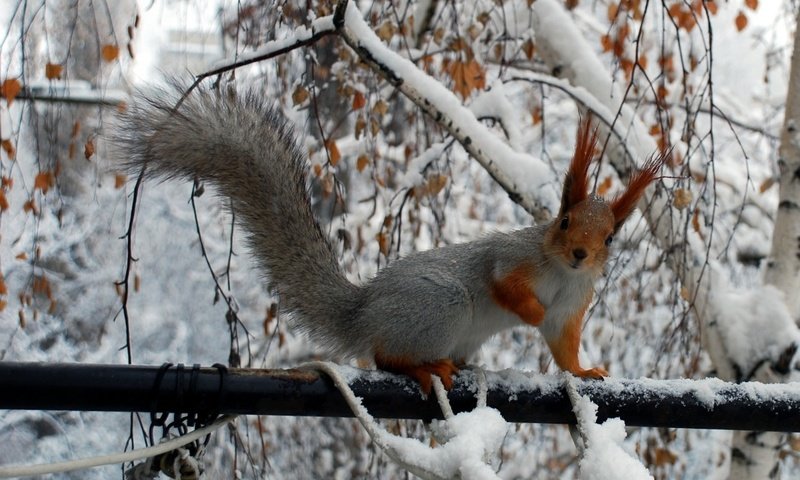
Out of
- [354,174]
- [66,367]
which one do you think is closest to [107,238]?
[354,174]

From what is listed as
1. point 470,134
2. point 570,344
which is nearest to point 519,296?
point 570,344

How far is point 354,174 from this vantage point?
304 cm

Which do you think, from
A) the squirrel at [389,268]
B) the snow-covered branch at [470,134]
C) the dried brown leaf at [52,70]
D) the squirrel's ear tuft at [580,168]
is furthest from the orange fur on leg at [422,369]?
the dried brown leaf at [52,70]

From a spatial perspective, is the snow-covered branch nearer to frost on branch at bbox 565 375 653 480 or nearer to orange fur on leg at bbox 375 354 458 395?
orange fur on leg at bbox 375 354 458 395

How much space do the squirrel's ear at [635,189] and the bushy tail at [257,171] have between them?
336mm

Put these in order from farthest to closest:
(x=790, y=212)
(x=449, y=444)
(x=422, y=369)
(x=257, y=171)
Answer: (x=790, y=212) → (x=257, y=171) → (x=422, y=369) → (x=449, y=444)

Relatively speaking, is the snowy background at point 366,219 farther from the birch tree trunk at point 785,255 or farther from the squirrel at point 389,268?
the squirrel at point 389,268

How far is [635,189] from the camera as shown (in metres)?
0.93

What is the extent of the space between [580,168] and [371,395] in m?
0.37

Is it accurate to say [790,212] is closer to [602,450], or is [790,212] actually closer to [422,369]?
[422,369]

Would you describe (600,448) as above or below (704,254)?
below

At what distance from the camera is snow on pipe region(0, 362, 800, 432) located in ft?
2.00

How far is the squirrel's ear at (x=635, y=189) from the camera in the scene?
2.96ft

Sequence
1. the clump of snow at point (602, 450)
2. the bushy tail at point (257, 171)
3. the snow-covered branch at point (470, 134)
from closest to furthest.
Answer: the clump of snow at point (602, 450)
the bushy tail at point (257, 171)
the snow-covered branch at point (470, 134)
